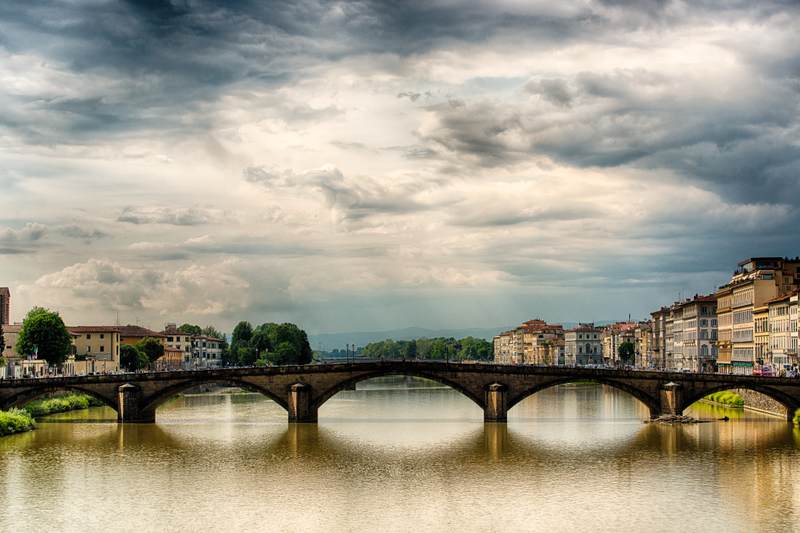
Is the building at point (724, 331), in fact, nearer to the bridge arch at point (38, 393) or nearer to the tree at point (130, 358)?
the bridge arch at point (38, 393)

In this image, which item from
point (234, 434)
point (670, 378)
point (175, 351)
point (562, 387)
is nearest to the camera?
point (234, 434)

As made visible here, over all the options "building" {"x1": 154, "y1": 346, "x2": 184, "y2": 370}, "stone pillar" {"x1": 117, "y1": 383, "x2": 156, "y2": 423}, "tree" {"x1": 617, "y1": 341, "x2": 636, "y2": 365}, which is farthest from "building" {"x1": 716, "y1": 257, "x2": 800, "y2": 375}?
"building" {"x1": 154, "y1": 346, "x2": 184, "y2": 370}

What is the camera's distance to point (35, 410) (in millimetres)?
84375

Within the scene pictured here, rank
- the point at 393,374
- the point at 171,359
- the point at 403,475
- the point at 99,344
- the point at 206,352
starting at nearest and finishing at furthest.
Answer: the point at 403,475 < the point at 393,374 < the point at 99,344 < the point at 171,359 < the point at 206,352

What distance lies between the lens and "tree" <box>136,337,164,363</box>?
142 m

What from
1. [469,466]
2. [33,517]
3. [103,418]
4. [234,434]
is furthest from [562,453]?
[103,418]

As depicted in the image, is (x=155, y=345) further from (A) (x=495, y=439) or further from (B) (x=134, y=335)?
(A) (x=495, y=439)

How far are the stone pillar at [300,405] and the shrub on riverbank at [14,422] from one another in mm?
17549

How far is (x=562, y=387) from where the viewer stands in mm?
143875

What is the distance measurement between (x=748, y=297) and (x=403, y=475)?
61.0 meters

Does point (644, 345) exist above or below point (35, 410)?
above

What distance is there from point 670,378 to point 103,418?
140 feet

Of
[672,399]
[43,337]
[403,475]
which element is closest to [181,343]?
[43,337]

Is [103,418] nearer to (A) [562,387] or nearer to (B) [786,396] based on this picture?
(B) [786,396]
